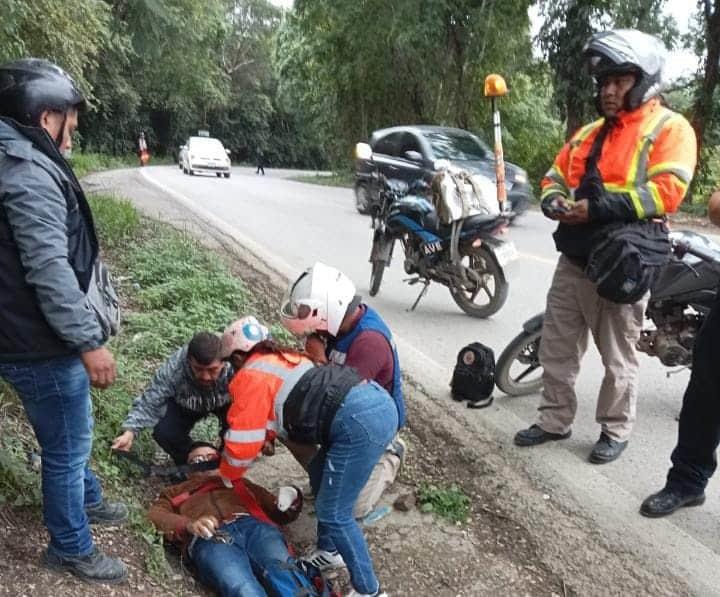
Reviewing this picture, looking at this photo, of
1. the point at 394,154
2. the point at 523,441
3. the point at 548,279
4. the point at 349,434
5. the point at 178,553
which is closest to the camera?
the point at 349,434

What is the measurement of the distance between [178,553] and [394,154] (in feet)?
37.8

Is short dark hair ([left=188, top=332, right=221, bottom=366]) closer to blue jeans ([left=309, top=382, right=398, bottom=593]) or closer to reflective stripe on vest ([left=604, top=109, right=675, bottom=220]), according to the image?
blue jeans ([left=309, top=382, right=398, bottom=593])

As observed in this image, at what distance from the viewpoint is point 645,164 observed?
346cm

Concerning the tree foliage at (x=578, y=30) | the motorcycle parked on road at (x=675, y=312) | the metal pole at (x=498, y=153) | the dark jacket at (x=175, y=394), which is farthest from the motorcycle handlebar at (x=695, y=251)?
the tree foliage at (x=578, y=30)

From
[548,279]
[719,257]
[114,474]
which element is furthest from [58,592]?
[548,279]

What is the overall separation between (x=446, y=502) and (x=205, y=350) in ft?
4.44

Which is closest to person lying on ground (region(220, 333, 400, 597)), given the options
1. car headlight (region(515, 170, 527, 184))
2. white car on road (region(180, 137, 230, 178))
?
car headlight (region(515, 170, 527, 184))

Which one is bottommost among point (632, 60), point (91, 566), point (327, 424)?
point (91, 566)

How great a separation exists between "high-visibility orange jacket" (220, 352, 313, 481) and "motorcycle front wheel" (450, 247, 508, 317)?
12.7 ft

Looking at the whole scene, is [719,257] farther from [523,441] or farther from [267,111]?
[267,111]

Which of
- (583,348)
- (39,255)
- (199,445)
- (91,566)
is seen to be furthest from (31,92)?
(583,348)

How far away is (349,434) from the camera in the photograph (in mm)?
2834

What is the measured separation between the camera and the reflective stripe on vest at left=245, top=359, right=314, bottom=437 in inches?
112

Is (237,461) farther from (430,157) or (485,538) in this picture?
(430,157)
